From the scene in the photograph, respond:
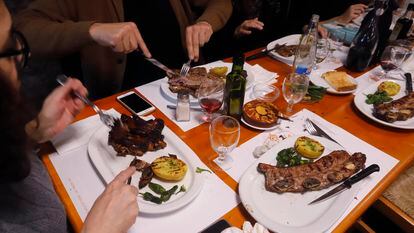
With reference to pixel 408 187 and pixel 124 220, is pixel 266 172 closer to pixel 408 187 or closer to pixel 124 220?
pixel 124 220

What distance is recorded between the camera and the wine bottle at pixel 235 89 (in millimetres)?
1174

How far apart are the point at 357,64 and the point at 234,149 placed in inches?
42.7

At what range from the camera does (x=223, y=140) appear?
3.44ft

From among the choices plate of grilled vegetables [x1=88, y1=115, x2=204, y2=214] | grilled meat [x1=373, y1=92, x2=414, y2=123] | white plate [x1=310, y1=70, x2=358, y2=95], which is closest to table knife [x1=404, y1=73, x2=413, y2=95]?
grilled meat [x1=373, y1=92, x2=414, y2=123]

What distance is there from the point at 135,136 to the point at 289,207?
0.62m

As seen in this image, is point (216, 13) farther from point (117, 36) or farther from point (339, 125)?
point (339, 125)

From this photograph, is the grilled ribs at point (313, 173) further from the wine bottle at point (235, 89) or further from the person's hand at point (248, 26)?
the person's hand at point (248, 26)

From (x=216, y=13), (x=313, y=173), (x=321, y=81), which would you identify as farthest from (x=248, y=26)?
(x=313, y=173)

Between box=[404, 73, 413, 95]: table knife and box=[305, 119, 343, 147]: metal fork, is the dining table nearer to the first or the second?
box=[305, 119, 343, 147]: metal fork

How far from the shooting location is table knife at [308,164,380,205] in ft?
3.02

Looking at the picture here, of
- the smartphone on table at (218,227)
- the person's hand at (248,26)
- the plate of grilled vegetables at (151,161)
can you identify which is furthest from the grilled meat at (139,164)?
the person's hand at (248,26)

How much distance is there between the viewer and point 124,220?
0.76 metres

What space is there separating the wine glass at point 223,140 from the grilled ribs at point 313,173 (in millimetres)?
131

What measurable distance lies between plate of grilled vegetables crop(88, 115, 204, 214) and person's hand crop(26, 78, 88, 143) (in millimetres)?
131
